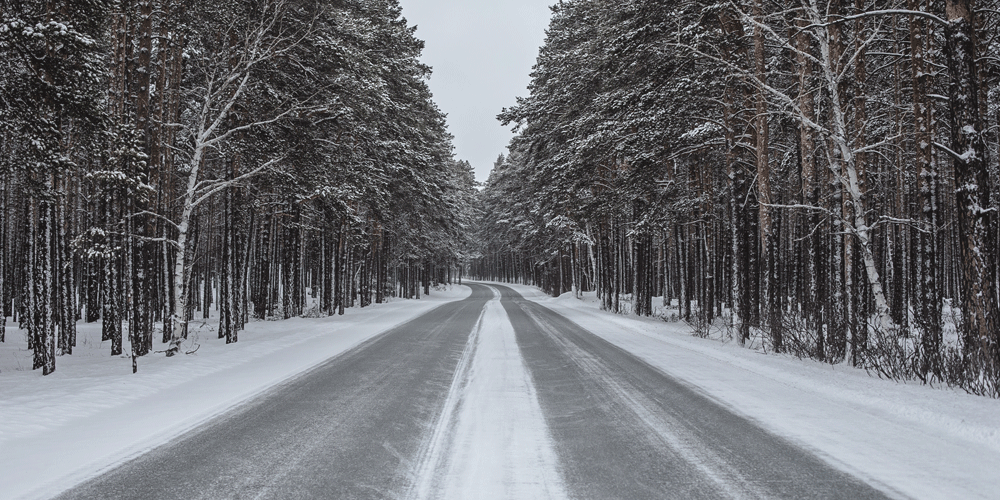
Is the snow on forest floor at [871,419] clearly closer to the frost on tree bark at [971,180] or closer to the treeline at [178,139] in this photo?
→ the frost on tree bark at [971,180]

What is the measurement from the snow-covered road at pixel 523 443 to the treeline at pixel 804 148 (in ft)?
9.22

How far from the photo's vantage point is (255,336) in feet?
52.1

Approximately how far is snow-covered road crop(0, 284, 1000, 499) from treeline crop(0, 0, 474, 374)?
14.9 feet

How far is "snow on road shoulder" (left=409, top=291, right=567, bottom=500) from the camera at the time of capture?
11.9ft

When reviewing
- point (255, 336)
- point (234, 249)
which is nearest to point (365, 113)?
point (234, 249)

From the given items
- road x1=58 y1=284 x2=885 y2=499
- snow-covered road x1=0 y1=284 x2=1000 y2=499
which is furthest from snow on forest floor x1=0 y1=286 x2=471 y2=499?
road x1=58 y1=284 x2=885 y2=499

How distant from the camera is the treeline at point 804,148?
7.32 metres

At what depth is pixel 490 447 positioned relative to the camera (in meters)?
4.55

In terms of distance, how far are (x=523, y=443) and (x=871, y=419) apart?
12.5 feet

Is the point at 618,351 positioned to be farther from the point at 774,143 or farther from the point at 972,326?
the point at 774,143

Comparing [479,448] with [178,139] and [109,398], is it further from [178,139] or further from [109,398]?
[178,139]

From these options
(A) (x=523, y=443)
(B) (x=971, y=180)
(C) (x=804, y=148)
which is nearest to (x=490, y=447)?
(A) (x=523, y=443)

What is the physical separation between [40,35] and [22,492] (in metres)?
6.68

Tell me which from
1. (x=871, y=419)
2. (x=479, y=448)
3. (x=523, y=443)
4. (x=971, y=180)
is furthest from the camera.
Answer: (x=971, y=180)
